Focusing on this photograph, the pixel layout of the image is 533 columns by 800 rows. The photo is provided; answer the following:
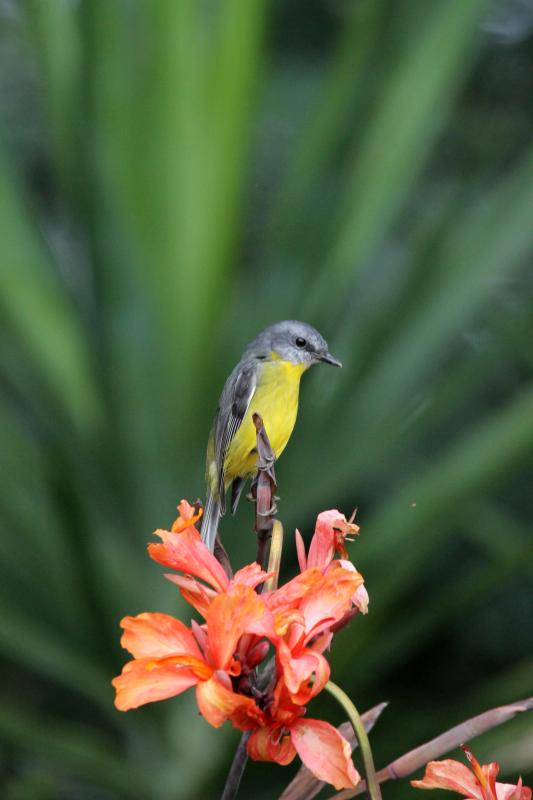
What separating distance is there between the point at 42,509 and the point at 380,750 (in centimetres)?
93

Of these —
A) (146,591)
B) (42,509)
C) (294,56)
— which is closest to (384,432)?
(146,591)

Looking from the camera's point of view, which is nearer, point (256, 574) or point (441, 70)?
point (256, 574)

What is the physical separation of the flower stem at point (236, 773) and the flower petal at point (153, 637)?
0.19 ft

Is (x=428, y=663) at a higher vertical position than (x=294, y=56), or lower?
lower

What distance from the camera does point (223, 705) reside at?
0.69m

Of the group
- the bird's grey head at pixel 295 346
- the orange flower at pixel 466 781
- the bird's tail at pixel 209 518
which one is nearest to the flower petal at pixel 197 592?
the orange flower at pixel 466 781

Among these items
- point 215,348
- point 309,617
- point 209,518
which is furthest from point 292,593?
point 215,348

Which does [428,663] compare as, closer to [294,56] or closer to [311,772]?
[294,56]

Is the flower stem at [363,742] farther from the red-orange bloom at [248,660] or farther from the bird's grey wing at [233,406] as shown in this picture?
the bird's grey wing at [233,406]

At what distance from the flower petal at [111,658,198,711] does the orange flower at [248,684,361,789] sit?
0.05 meters

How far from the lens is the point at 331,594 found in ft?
2.40

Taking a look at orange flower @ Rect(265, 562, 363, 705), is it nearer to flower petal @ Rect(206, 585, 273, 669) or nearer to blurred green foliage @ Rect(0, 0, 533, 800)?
flower petal @ Rect(206, 585, 273, 669)

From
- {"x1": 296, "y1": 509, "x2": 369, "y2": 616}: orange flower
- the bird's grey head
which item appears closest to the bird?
the bird's grey head

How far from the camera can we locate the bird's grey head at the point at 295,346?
1703mm
